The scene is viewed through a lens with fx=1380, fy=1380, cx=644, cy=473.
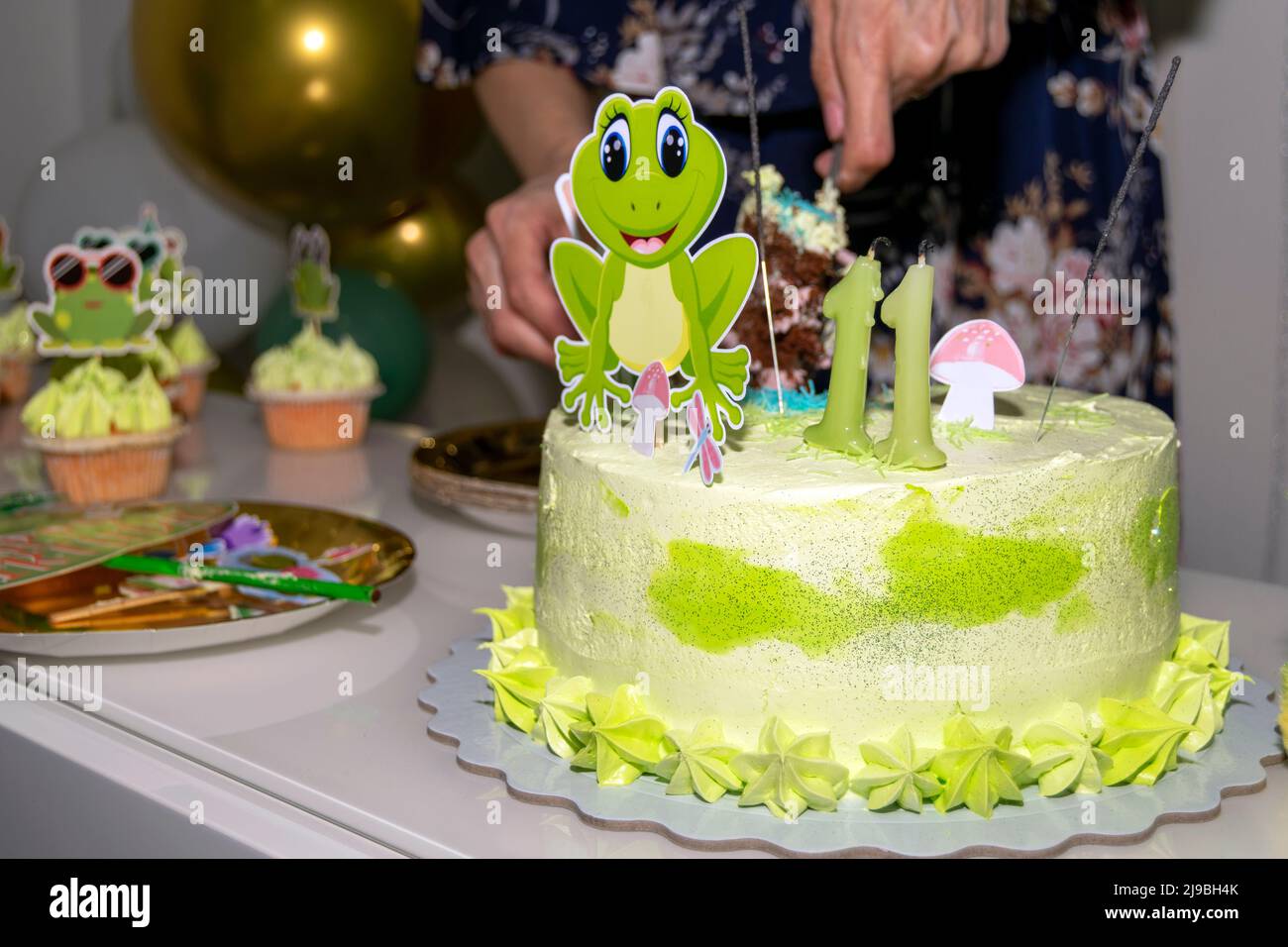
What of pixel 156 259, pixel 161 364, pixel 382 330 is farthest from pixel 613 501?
pixel 382 330

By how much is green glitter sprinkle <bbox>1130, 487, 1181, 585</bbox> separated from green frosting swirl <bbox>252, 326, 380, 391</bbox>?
1.65 m

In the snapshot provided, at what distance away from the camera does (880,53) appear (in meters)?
1.45

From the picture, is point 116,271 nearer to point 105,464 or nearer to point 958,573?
point 105,464

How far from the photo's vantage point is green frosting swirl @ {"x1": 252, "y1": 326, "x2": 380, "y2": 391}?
2512mm

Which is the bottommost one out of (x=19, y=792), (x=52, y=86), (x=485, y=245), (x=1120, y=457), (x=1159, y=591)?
(x=19, y=792)

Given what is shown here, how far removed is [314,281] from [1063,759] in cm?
190

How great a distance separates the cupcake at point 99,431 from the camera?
209 centimetres

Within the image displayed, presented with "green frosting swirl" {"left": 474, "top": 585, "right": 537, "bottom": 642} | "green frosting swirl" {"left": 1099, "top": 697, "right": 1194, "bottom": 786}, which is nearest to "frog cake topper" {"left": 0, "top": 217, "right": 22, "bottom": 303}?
"green frosting swirl" {"left": 474, "top": 585, "right": 537, "bottom": 642}

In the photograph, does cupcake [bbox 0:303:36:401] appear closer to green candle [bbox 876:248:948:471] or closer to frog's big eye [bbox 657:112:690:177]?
frog's big eye [bbox 657:112:690:177]

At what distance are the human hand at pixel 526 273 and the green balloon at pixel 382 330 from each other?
110 cm
